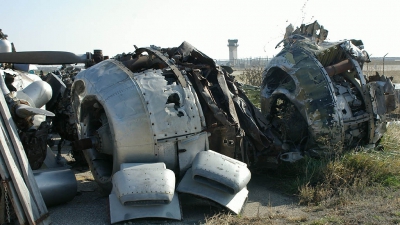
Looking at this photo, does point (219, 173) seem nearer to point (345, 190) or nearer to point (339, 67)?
point (345, 190)

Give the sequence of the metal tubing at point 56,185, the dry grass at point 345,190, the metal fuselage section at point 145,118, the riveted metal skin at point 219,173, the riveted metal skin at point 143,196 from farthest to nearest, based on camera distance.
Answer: the metal tubing at point 56,185, the metal fuselage section at point 145,118, the riveted metal skin at point 219,173, the dry grass at point 345,190, the riveted metal skin at point 143,196

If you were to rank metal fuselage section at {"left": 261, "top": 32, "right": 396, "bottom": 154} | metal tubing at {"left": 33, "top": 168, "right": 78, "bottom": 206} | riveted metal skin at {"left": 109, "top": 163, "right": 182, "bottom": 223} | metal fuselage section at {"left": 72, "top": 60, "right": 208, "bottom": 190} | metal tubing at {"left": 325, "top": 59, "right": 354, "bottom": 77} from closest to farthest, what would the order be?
riveted metal skin at {"left": 109, "top": 163, "right": 182, "bottom": 223} → metal fuselage section at {"left": 72, "top": 60, "right": 208, "bottom": 190} → metal tubing at {"left": 33, "top": 168, "right": 78, "bottom": 206} → metal fuselage section at {"left": 261, "top": 32, "right": 396, "bottom": 154} → metal tubing at {"left": 325, "top": 59, "right": 354, "bottom": 77}

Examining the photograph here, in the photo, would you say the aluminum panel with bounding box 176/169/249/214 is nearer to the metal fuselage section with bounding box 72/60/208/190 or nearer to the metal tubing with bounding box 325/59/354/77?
the metal fuselage section with bounding box 72/60/208/190

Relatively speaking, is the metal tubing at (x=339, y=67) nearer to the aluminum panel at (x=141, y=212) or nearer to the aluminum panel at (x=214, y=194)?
the aluminum panel at (x=214, y=194)

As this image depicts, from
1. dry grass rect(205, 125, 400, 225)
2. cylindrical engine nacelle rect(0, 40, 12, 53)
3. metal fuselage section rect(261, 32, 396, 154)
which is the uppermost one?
cylindrical engine nacelle rect(0, 40, 12, 53)

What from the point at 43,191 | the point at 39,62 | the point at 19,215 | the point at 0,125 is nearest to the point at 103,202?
the point at 43,191

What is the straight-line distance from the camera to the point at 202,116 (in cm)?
588

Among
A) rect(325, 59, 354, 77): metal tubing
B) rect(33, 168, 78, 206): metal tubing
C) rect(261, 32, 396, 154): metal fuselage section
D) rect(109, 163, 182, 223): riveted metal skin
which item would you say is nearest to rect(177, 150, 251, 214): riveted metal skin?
rect(109, 163, 182, 223): riveted metal skin

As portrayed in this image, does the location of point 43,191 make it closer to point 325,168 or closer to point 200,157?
point 200,157

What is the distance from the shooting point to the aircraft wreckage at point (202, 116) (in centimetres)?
529

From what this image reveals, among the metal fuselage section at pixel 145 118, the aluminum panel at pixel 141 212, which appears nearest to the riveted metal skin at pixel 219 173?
the metal fuselage section at pixel 145 118

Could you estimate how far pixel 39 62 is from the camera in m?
7.50

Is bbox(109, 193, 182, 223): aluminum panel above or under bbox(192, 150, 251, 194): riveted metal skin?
under

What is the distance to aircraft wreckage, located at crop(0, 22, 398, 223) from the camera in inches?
208
